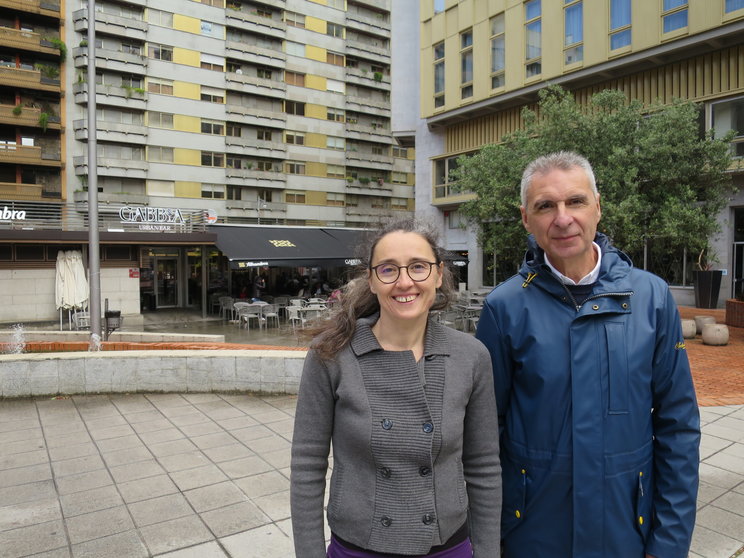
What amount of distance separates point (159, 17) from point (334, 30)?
17.0 meters

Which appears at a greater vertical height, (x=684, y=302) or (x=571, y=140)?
(x=571, y=140)

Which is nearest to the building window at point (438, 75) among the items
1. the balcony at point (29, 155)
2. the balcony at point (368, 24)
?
the balcony at point (29, 155)

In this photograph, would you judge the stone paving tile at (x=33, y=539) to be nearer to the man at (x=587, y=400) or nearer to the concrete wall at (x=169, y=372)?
the man at (x=587, y=400)

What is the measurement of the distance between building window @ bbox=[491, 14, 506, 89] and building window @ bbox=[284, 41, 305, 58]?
29.0 meters

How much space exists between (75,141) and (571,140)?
120 ft

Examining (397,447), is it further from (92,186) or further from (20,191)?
(20,191)

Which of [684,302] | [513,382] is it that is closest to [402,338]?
[513,382]

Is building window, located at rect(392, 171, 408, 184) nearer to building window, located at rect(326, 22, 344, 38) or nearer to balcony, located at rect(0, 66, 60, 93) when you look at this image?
building window, located at rect(326, 22, 344, 38)

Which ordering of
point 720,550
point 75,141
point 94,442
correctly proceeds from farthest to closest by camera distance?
point 75,141
point 94,442
point 720,550

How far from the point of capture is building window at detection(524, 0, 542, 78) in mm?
23311

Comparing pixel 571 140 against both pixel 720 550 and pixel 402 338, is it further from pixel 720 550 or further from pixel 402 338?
pixel 402 338

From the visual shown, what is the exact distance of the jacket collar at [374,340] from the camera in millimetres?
1896

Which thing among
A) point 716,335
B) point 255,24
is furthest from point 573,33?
point 255,24

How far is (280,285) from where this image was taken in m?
30.0
